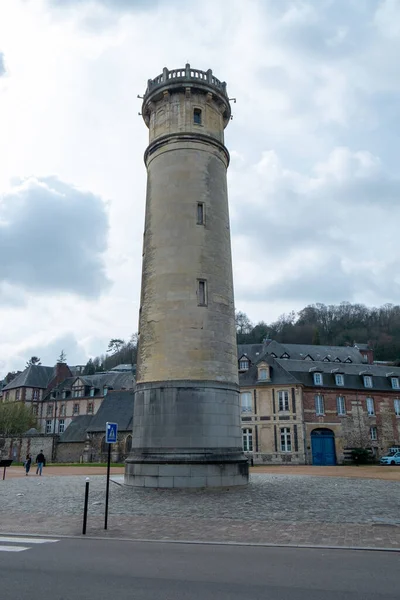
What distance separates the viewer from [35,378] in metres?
73.8

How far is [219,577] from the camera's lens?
559 centimetres

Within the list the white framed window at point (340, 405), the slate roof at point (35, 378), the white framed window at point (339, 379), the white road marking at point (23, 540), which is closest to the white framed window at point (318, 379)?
the white framed window at point (339, 379)

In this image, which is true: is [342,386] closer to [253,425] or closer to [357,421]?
[357,421]

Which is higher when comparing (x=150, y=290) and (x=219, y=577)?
(x=150, y=290)

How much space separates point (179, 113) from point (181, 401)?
1090 centimetres

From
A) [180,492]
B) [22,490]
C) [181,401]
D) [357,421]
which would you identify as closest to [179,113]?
[181,401]

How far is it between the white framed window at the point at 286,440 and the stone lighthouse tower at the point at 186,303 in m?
20.7

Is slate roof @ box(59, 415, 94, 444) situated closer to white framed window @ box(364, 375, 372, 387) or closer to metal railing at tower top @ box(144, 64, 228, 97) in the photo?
white framed window @ box(364, 375, 372, 387)

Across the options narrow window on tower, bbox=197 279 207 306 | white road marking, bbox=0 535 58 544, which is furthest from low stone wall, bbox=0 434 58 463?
white road marking, bbox=0 535 58 544

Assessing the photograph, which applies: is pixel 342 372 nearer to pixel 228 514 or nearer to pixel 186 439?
pixel 186 439

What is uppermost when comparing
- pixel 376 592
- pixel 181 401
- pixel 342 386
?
pixel 342 386

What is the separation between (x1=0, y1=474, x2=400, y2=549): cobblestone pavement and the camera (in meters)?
8.35

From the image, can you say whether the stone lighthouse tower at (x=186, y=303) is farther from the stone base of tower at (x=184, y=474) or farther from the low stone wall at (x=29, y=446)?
the low stone wall at (x=29, y=446)

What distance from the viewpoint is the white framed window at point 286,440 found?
1417 inches
